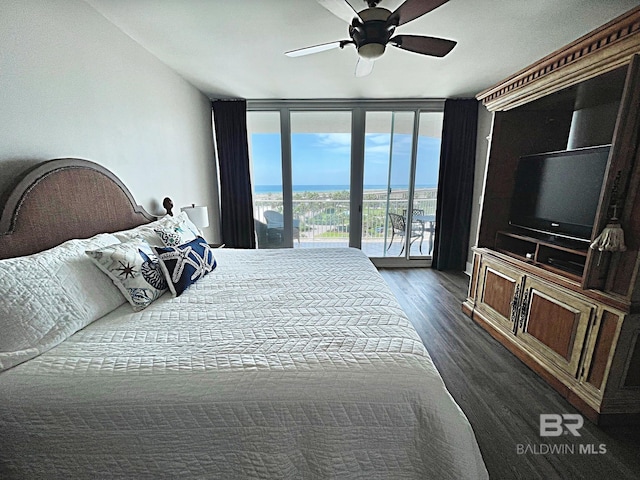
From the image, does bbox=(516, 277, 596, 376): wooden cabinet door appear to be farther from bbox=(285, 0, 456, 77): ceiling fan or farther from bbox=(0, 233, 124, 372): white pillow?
bbox=(0, 233, 124, 372): white pillow

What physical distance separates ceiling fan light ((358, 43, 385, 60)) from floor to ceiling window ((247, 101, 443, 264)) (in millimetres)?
2327

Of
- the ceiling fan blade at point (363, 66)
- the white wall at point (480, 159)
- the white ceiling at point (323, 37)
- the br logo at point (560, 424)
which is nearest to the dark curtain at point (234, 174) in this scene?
the white ceiling at point (323, 37)

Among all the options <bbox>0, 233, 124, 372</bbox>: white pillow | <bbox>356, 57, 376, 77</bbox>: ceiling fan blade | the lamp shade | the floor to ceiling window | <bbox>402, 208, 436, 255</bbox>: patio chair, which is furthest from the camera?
<bbox>402, 208, 436, 255</bbox>: patio chair

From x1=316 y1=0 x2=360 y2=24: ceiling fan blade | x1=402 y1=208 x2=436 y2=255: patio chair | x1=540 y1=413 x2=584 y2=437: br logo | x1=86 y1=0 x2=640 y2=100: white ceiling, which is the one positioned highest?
x1=86 y1=0 x2=640 y2=100: white ceiling

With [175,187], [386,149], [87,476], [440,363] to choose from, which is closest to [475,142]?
[386,149]

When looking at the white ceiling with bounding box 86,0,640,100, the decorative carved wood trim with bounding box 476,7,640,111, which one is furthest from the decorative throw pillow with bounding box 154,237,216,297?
the decorative carved wood trim with bounding box 476,7,640,111

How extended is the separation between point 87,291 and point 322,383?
1.21 m

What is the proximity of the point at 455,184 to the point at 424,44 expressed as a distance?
105 inches

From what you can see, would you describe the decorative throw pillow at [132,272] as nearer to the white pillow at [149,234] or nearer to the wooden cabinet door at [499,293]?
the white pillow at [149,234]

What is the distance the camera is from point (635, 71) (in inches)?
55.1

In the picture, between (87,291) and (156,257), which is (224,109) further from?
(87,291)

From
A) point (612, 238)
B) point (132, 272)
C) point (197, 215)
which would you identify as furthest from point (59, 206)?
point (612, 238)

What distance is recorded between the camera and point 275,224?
4.45 meters

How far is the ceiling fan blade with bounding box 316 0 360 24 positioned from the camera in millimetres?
1519
